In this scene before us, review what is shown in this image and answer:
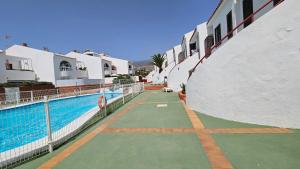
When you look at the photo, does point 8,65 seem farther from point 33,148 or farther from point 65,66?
point 33,148

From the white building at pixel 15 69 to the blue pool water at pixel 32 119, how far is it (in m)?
16.6

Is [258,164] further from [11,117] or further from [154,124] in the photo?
[11,117]

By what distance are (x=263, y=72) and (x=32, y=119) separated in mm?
10535

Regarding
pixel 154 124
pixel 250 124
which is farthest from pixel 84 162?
pixel 250 124

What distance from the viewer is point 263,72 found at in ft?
18.7

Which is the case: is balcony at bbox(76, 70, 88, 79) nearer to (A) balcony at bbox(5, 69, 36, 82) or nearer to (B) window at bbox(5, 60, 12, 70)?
(A) balcony at bbox(5, 69, 36, 82)

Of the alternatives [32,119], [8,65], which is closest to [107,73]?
[8,65]

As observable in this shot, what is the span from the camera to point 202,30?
18.5 m

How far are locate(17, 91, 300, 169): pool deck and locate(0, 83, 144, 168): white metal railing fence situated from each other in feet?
0.99

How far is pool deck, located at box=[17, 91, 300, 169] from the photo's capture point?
365 centimetres

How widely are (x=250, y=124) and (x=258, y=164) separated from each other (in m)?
2.90

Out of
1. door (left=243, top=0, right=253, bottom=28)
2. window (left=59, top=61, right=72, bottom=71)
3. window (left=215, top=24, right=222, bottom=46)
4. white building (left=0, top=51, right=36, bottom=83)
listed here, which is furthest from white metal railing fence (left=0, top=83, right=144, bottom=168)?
window (left=59, top=61, right=72, bottom=71)

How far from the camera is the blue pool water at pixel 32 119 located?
7309 mm

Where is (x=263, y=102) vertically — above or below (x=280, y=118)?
above
